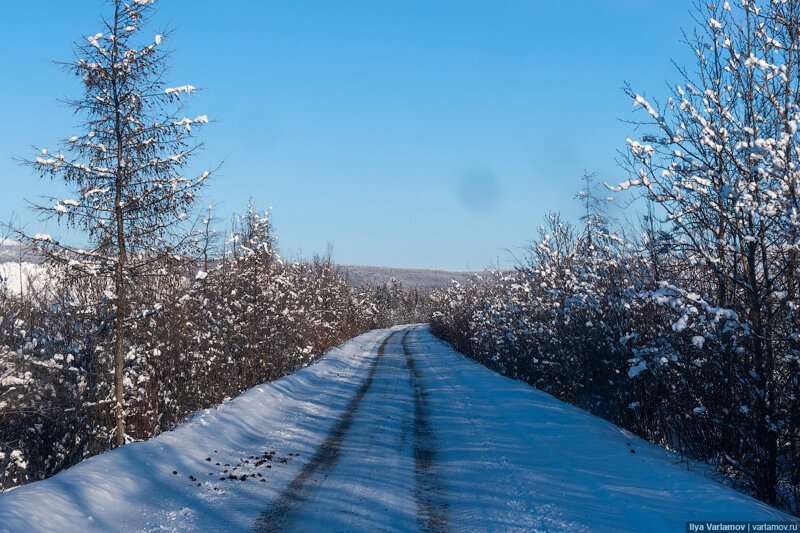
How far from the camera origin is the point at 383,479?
8.20m

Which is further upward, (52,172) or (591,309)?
(52,172)

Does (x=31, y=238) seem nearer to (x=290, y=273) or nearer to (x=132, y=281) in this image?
(x=132, y=281)

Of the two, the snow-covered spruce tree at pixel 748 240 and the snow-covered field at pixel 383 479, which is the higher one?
the snow-covered spruce tree at pixel 748 240

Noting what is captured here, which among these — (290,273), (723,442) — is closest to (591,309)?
(723,442)

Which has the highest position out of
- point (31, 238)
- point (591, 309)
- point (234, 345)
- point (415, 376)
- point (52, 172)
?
point (52, 172)

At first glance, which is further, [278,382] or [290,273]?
[290,273]

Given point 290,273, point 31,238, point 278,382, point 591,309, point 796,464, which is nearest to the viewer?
point 796,464

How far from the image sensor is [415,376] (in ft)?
73.0

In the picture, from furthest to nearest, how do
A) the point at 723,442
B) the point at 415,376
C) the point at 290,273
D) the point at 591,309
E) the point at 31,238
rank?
the point at 290,273 < the point at 415,376 < the point at 591,309 < the point at 31,238 < the point at 723,442

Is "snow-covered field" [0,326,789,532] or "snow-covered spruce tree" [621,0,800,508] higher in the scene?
"snow-covered spruce tree" [621,0,800,508]

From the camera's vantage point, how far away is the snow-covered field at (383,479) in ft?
21.0

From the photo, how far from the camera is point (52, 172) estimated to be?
392 inches

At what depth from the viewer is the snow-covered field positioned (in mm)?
6414

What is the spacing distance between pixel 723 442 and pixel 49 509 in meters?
9.43
